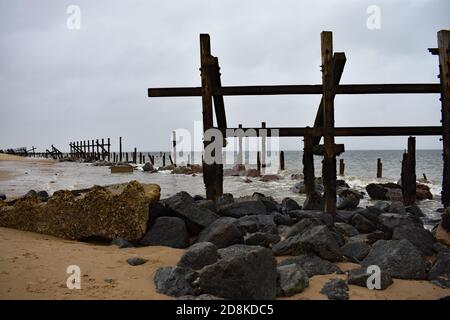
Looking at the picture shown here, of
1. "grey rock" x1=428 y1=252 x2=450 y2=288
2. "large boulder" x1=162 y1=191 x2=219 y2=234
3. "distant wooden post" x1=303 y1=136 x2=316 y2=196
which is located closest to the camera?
"grey rock" x1=428 y1=252 x2=450 y2=288

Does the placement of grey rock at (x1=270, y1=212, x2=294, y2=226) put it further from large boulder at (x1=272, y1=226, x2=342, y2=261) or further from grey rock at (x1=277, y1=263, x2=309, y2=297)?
grey rock at (x1=277, y1=263, x2=309, y2=297)

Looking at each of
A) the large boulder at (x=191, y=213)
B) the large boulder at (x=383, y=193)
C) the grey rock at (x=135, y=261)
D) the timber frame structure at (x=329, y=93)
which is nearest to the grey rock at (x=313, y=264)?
the grey rock at (x=135, y=261)

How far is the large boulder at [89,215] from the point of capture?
4883 millimetres

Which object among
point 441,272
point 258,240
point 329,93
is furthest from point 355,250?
point 329,93

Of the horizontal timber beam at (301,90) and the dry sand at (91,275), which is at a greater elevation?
the horizontal timber beam at (301,90)

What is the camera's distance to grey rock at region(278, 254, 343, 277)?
152 inches

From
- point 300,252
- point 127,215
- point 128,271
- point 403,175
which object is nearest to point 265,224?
point 300,252

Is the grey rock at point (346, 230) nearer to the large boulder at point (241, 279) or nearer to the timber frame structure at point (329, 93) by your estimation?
the timber frame structure at point (329, 93)

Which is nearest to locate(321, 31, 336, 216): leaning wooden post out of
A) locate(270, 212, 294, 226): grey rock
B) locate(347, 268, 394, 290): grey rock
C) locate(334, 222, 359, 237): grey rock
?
locate(334, 222, 359, 237): grey rock

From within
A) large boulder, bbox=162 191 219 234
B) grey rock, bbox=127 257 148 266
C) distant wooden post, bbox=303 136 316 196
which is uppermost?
distant wooden post, bbox=303 136 316 196

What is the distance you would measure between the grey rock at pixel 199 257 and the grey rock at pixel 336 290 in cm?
110

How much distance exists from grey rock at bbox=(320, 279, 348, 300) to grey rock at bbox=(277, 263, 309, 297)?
0.60 ft

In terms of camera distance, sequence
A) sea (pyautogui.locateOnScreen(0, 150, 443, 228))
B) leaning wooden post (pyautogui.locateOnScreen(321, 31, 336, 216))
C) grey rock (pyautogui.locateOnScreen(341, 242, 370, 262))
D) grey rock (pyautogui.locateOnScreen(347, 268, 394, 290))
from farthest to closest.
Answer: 1. sea (pyautogui.locateOnScreen(0, 150, 443, 228))
2. leaning wooden post (pyautogui.locateOnScreen(321, 31, 336, 216))
3. grey rock (pyautogui.locateOnScreen(341, 242, 370, 262))
4. grey rock (pyautogui.locateOnScreen(347, 268, 394, 290))
